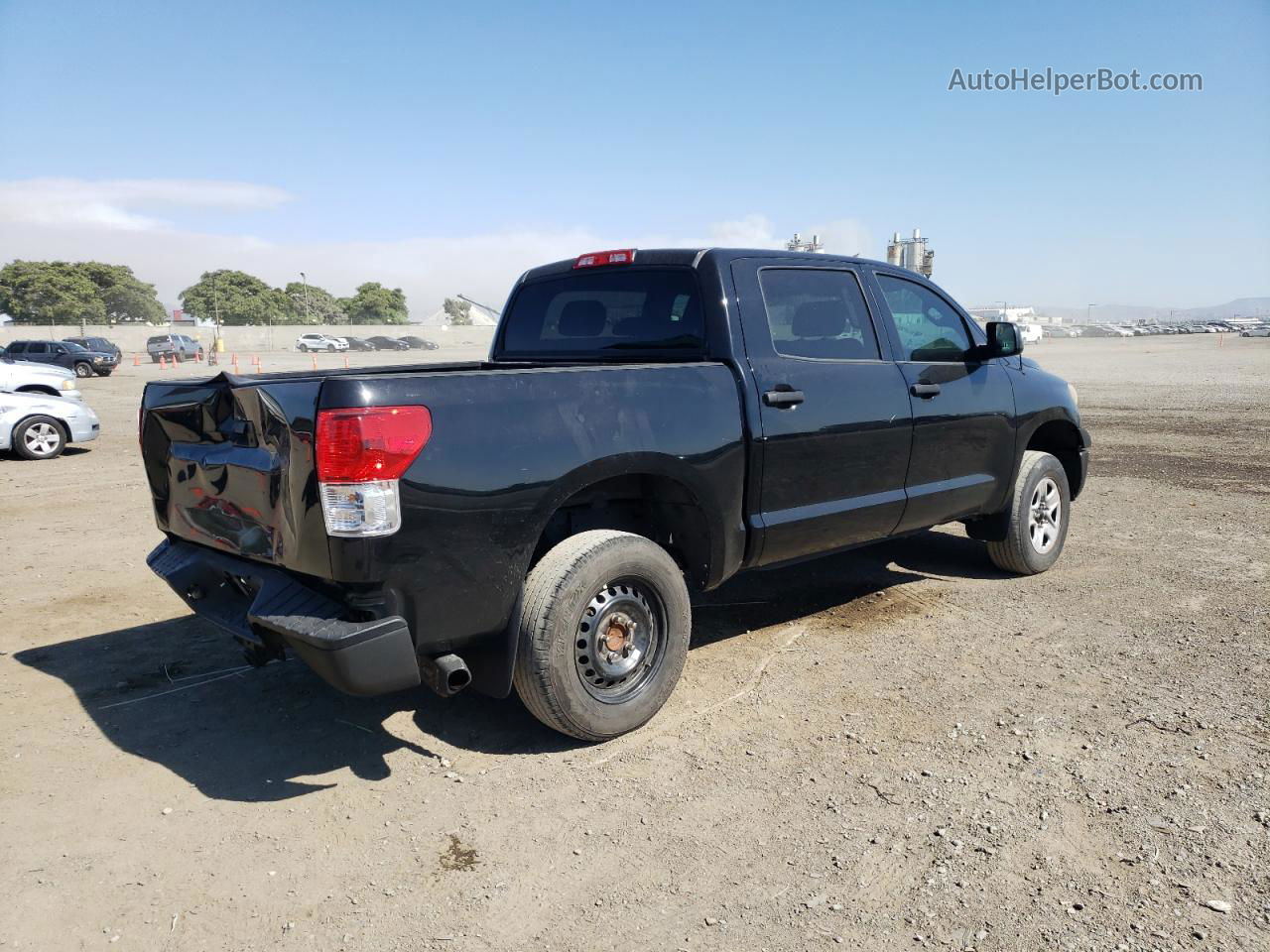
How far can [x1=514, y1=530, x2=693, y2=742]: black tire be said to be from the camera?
3.39 m

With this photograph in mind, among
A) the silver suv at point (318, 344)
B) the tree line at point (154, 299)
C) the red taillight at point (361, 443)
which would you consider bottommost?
the red taillight at point (361, 443)

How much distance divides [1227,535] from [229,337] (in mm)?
71262

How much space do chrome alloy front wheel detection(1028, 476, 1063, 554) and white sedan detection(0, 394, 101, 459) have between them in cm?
1178

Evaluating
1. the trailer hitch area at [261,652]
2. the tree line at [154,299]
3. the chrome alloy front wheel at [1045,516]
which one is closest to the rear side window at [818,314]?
the chrome alloy front wheel at [1045,516]

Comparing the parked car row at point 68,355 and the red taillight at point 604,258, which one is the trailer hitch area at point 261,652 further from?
the parked car row at point 68,355

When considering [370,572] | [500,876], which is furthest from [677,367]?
[500,876]

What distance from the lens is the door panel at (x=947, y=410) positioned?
4984mm

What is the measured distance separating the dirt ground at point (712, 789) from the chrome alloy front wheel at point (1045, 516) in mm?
460

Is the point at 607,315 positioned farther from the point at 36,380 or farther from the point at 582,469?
the point at 36,380

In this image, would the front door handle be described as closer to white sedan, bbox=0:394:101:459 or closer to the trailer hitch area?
the trailer hitch area

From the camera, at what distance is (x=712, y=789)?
3340 millimetres

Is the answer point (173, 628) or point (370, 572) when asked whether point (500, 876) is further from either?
point (173, 628)

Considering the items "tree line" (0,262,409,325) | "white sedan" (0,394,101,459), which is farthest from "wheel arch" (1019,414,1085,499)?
"tree line" (0,262,409,325)

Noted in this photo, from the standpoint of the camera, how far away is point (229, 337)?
225 feet
